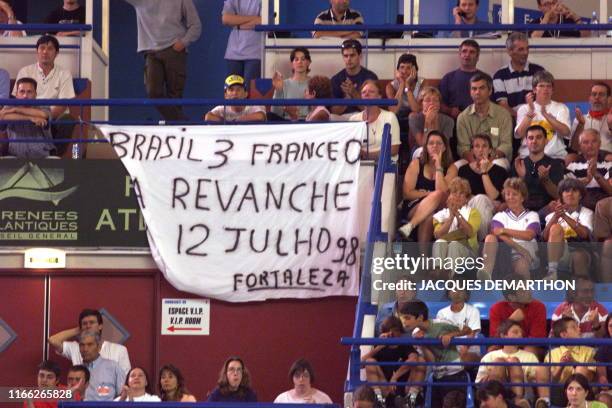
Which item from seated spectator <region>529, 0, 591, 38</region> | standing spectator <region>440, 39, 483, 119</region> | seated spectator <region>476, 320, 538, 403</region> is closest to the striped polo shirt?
standing spectator <region>440, 39, 483, 119</region>

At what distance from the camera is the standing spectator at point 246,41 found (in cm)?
2153

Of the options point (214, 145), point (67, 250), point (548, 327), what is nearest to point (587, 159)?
point (548, 327)

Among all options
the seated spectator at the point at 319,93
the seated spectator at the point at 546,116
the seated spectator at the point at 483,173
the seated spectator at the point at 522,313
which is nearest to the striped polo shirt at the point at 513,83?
the seated spectator at the point at 546,116

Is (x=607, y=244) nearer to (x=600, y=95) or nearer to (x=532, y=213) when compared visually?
(x=532, y=213)

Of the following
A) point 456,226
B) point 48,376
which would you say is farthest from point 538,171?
point 48,376

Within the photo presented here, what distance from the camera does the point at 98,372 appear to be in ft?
57.6

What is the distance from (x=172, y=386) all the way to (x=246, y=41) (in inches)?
246

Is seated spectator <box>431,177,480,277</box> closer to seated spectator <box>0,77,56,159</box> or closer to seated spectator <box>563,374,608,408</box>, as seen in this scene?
seated spectator <box>563,374,608,408</box>

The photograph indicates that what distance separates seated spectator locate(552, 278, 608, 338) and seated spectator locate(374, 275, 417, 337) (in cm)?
137

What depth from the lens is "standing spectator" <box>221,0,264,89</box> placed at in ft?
70.6

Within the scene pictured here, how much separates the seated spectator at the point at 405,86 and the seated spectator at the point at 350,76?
0.32m

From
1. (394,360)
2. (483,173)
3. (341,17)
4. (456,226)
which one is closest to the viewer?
(394,360)

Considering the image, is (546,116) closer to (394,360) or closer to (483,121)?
(483,121)

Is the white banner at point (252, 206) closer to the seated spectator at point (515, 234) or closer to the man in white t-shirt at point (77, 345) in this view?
the man in white t-shirt at point (77, 345)
